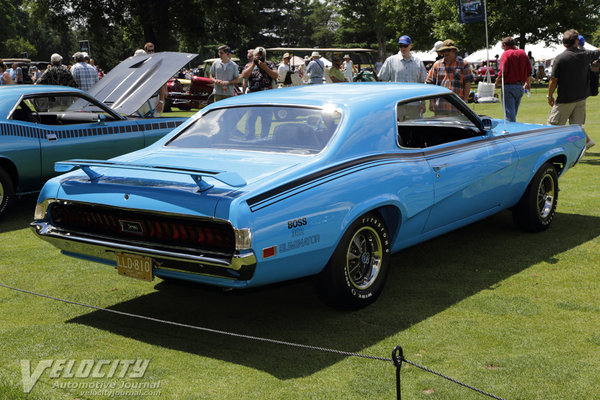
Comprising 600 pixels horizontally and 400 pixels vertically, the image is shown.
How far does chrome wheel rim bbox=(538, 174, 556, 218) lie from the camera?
674 centimetres

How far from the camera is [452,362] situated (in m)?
3.87

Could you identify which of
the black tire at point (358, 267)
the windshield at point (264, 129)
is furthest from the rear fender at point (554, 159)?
the windshield at point (264, 129)

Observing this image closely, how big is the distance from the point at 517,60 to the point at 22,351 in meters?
8.91

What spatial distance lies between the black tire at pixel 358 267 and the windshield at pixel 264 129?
62 centimetres

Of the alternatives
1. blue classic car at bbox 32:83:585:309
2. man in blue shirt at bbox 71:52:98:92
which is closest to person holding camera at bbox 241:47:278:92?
man in blue shirt at bbox 71:52:98:92

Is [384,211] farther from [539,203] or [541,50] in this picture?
[541,50]

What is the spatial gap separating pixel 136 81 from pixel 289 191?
6.05 metres

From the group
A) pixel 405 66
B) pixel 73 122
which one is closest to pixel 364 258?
pixel 73 122

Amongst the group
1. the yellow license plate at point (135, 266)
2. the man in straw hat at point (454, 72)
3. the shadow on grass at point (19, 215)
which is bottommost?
the shadow on grass at point (19, 215)

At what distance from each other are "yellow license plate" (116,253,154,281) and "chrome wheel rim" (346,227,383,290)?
4.13 ft

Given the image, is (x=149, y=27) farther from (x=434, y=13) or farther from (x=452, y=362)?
(x=452, y=362)

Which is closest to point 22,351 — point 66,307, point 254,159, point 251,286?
point 66,307

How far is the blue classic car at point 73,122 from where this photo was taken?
775 cm

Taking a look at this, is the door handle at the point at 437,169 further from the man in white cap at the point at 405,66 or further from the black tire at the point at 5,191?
the man in white cap at the point at 405,66
